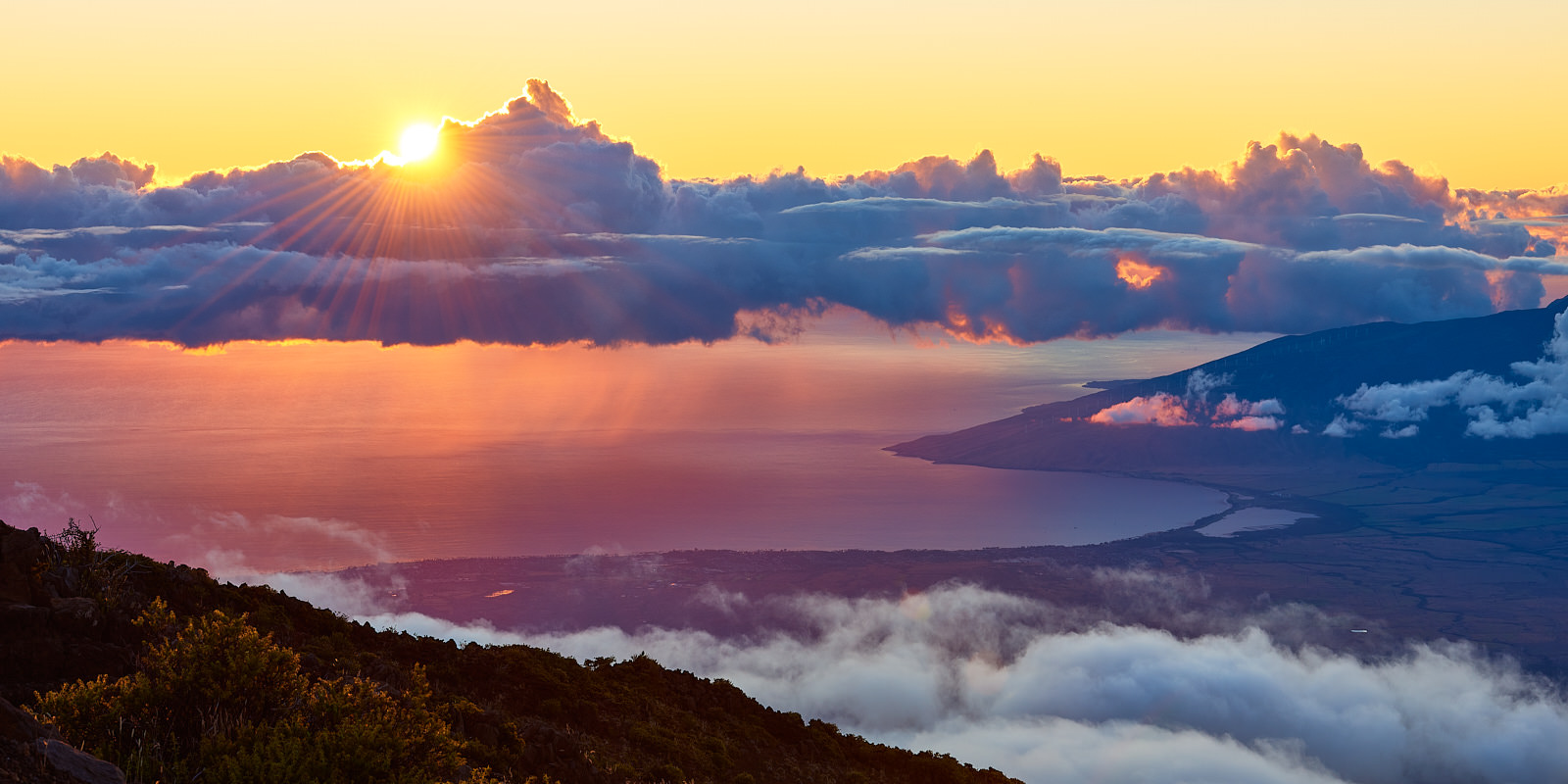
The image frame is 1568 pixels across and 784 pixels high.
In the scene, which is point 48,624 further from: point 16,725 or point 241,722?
point 16,725

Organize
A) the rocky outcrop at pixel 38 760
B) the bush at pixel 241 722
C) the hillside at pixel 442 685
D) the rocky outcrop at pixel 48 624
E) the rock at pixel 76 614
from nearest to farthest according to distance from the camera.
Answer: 1. the rocky outcrop at pixel 38 760
2. the bush at pixel 241 722
3. the hillside at pixel 442 685
4. the rocky outcrop at pixel 48 624
5. the rock at pixel 76 614

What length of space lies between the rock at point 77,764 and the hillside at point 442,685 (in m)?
0.04

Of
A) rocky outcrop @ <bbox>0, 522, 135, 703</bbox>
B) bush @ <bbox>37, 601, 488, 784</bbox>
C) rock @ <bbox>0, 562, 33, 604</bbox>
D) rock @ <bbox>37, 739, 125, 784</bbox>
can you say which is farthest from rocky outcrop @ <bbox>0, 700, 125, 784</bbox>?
rock @ <bbox>0, 562, 33, 604</bbox>

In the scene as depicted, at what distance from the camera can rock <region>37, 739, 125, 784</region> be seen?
1467 centimetres

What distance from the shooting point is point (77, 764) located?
1491cm

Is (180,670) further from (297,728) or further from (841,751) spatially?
(841,751)

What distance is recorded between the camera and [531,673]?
118 feet

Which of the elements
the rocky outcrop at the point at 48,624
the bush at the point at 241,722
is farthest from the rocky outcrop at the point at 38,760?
the rocky outcrop at the point at 48,624

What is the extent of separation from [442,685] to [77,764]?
1847 cm

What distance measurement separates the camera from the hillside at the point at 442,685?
21.0m

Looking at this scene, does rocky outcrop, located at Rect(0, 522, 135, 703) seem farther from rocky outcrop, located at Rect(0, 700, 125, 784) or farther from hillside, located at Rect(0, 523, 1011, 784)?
rocky outcrop, located at Rect(0, 700, 125, 784)

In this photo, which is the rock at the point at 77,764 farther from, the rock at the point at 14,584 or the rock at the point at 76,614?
the rock at the point at 14,584

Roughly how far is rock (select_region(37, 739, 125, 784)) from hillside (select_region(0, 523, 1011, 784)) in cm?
4

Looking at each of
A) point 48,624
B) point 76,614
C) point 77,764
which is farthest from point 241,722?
point 76,614
